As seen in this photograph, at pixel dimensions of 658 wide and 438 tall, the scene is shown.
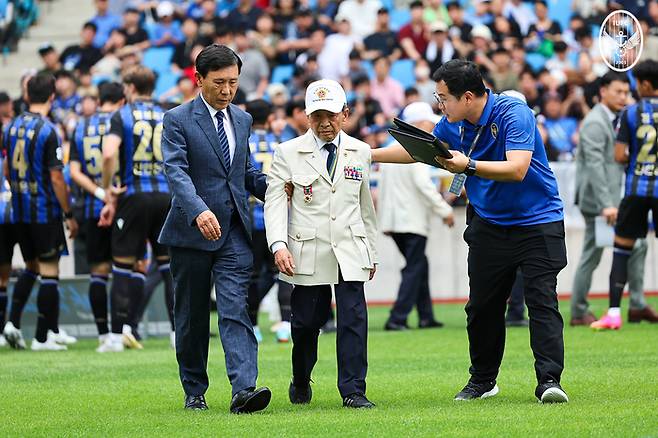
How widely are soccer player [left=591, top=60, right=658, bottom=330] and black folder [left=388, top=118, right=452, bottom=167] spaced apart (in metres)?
5.56

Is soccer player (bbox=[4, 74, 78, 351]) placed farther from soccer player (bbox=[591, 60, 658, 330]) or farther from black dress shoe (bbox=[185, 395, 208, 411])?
soccer player (bbox=[591, 60, 658, 330])

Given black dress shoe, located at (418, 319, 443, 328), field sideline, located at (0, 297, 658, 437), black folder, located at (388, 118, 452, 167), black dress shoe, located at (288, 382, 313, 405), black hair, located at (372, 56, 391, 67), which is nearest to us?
field sideline, located at (0, 297, 658, 437)

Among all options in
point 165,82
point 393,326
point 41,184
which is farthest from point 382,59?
point 41,184

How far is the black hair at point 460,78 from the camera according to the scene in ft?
25.7

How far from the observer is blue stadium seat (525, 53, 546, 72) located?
22.9 meters

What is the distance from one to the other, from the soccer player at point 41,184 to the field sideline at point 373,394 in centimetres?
74

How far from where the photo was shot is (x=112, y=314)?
40.6ft

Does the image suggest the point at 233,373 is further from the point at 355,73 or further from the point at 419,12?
the point at 419,12

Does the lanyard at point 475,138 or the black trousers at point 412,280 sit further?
the black trousers at point 412,280

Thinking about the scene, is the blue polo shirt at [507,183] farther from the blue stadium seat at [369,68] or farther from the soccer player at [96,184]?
the blue stadium seat at [369,68]

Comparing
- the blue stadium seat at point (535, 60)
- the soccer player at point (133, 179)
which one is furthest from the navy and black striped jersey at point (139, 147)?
the blue stadium seat at point (535, 60)

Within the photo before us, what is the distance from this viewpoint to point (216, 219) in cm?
772

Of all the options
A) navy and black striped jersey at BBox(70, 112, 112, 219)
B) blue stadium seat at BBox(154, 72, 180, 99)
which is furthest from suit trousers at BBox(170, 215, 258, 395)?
blue stadium seat at BBox(154, 72, 180, 99)

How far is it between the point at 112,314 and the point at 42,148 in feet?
5.82
